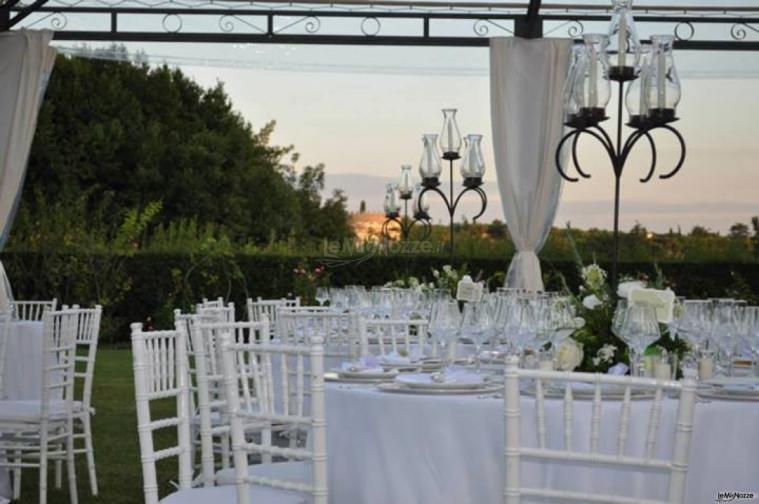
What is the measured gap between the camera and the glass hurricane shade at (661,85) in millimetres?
4637

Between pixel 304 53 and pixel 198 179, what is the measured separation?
9740 millimetres

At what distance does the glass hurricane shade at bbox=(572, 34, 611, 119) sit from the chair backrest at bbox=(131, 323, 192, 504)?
196 centimetres

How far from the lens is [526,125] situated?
30.2 ft

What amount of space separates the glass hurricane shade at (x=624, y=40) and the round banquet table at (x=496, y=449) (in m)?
1.97

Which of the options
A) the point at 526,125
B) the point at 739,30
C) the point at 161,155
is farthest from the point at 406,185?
the point at 161,155

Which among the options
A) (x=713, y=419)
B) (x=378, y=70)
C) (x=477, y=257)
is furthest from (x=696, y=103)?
(x=713, y=419)

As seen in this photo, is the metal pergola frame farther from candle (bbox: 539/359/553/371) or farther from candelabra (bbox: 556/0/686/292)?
candle (bbox: 539/359/553/371)

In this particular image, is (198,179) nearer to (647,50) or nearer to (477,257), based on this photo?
(477,257)

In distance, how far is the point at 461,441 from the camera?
3164 millimetres

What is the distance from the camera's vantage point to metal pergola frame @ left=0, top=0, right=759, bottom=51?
30.7ft

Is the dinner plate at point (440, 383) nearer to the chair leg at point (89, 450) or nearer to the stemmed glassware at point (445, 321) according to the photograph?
the stemmed glassware at point (445, 321)

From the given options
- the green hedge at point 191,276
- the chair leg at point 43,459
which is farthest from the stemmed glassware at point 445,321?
the green hedge at point 191,276

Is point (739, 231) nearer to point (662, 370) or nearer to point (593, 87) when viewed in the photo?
point (593, 87)

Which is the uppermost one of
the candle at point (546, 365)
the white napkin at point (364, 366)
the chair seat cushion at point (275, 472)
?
the candle at point (546, 365)
